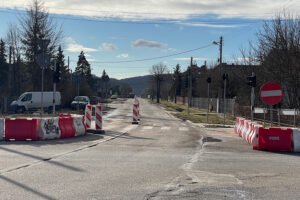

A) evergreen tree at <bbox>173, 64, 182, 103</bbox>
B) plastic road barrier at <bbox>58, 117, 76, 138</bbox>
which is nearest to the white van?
plastic road barrier at <bbox>58, 117, 76, 138</bbox>

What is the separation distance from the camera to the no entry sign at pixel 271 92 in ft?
43.3

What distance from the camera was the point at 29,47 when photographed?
4209cm

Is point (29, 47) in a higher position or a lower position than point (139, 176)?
higher

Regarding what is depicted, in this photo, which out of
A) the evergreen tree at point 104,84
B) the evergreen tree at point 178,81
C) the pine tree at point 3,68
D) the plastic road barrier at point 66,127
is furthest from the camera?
the evergreen tree at point 178,81

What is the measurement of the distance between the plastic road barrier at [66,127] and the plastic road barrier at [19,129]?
1289mm

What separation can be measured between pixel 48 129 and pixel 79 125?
1.89 m

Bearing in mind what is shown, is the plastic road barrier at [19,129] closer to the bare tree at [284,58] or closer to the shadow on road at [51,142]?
the shadow on road at [51,142]

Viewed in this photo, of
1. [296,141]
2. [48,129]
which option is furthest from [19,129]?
[296,141]

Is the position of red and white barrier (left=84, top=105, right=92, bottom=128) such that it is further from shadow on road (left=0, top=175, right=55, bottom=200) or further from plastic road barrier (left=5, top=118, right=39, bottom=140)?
shadow on road (left=0, top=175, right=55, bottom=200)

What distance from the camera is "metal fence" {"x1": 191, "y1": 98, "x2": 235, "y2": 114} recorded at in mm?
39194

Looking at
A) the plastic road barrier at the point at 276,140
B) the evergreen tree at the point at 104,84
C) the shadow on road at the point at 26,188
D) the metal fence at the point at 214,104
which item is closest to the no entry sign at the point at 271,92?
the plastic road barrier at the point at 276,140

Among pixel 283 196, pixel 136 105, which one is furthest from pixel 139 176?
pixel 136 105

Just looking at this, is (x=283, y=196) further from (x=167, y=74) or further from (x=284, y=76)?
(x=167, y=74)

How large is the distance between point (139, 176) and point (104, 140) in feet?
23.1
